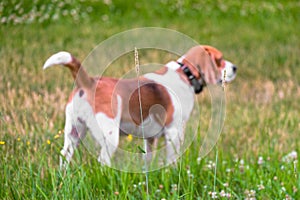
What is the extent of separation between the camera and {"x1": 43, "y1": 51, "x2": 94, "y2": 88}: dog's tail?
3.74 meters

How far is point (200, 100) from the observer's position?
640 centimetres

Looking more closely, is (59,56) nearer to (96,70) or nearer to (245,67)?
(96,70)

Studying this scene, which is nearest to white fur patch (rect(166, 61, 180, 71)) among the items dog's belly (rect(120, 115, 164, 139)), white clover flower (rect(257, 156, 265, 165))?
dog's belly (rect(120, 115, 164, 139))

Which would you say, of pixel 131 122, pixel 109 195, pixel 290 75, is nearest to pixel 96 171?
pixel 109 195

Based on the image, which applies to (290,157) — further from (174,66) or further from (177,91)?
(174,66)

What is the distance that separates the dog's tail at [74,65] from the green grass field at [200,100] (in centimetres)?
33

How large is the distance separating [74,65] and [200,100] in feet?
8.92

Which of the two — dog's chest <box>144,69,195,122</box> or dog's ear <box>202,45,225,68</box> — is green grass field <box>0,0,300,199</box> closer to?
dog's chest <box>144,69,195,122</box>

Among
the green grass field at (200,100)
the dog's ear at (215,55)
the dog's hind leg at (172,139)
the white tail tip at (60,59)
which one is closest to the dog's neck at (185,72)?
the dog's ear at (215,55)

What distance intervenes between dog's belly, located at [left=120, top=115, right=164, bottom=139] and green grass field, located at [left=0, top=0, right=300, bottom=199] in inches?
13.0

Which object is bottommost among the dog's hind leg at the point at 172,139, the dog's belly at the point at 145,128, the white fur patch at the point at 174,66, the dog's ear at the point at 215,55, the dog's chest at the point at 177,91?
the dog's hind leg at the point at 172,139

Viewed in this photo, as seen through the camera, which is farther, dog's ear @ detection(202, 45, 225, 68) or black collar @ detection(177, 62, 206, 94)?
dog's ear @ detection(202, 45, 225, 68)

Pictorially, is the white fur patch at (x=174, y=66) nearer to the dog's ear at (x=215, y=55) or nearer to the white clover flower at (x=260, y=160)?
the dog's ear at (x=215, y=55)

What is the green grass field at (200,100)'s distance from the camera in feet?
11.5
